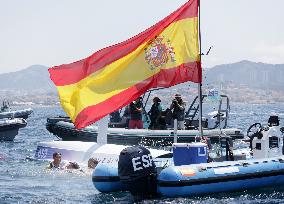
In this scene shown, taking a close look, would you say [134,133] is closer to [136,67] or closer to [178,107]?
[178,107]

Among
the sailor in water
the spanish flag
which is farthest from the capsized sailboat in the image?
the sailor in water

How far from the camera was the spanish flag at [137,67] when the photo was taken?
14.6 metres

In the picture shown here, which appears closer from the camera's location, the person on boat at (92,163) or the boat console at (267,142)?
the boat console at (267,142)

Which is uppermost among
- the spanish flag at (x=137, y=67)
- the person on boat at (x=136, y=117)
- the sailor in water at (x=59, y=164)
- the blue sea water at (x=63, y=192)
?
the spanish flag at (x=137, y=67)

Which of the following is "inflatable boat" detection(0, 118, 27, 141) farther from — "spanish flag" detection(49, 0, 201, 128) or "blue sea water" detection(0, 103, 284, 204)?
"spanish flag" detection(49, 0, 201, 128)

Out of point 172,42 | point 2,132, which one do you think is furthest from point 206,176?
point 2,132

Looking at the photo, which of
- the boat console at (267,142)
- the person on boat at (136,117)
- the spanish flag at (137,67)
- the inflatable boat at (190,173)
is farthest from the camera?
the person on boat at (136,117)

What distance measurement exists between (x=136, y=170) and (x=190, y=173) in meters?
1.25

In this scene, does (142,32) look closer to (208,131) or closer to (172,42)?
(172,42)

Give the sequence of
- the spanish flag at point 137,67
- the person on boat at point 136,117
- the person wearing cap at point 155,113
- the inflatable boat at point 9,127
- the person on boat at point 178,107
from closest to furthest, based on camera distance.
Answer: the spanish flag at point 137,67
the person on boat at point 178,107
the person wearing cap at point 155,113
the person on boat at point 136,117
the inflatable boat at point 9,127

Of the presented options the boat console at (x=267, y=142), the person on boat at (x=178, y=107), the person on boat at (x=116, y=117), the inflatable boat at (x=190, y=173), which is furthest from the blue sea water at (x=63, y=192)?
the person on boat at (x=116, y=117)

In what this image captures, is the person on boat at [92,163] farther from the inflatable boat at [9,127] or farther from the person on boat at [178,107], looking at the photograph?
the inflatable boat at [9,127]

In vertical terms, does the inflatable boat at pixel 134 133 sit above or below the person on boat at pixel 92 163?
above

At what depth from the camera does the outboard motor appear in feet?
43.1
